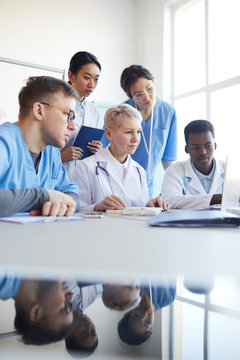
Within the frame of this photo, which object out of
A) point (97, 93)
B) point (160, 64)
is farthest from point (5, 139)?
point (160, 64)

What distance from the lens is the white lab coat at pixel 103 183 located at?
5.26ft

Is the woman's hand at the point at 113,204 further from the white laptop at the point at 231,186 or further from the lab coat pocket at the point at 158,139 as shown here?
the lab coat pocket at the point at 158,139

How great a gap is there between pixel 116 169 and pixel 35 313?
4.88 ft

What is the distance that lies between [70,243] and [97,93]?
3805mm

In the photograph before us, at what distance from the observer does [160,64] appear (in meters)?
4.18

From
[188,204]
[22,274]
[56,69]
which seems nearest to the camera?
[22,274]

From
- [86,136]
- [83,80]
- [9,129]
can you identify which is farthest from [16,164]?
[83,80]

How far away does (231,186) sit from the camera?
0.95 m

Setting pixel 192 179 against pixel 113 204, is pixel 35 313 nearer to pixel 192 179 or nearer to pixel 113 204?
pixel 113 204

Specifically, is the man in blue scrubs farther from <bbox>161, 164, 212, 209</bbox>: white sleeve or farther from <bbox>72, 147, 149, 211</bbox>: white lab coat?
<bbox>161, 164, 212, 209</bbox>: white sleeve

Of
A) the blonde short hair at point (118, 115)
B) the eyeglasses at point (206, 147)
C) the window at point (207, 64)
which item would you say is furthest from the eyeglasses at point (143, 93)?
the window at point (207, 64)

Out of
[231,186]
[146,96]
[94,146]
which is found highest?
[146,96]

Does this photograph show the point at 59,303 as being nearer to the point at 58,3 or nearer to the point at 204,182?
the point at 204,182

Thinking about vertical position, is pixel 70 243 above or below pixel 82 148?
below
